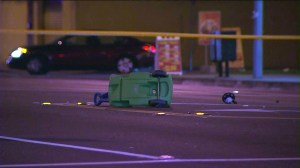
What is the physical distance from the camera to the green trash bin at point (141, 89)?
1355cm

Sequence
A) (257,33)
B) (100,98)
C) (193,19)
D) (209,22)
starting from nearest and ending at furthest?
(100,98)
(257,33)
(209,22)
(193,19)

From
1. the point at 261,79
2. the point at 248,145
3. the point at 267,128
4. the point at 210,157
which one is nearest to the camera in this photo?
the point at 210,157

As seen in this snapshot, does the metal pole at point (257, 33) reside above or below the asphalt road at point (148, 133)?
above

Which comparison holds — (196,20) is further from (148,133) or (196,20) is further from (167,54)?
(148,133)

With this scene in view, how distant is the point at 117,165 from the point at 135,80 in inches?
197

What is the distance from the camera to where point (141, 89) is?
13.6 metres

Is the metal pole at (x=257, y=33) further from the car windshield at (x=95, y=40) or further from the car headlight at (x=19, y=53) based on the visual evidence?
the car headlight at (x=19, y=53)

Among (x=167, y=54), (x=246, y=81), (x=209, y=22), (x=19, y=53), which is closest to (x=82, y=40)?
(x=19, y=53)

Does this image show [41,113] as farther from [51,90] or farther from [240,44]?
[240,44]

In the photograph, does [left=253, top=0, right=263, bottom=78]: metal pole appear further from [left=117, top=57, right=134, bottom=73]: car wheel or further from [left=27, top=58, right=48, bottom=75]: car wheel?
[left=27, top=58, right=48, bottom=75]: car wheel

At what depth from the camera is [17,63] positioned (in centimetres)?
2470

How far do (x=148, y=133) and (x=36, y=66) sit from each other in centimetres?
1443

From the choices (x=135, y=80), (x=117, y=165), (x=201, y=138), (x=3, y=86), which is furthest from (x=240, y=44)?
(x=117, y=165)

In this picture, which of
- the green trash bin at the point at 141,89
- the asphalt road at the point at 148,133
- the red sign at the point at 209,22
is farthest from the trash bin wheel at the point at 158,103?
the red sign at the point at 209,22
